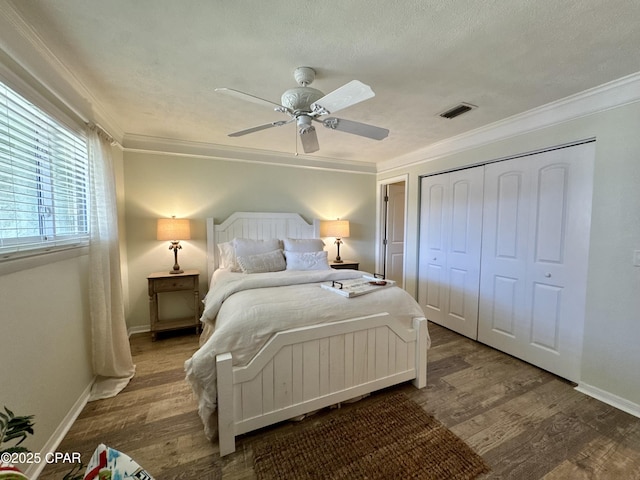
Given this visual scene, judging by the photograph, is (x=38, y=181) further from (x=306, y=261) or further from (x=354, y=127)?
(x=306, y=261)

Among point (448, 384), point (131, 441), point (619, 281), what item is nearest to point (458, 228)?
point (619, 281)

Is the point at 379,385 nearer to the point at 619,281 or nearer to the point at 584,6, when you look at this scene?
the point at 619,281

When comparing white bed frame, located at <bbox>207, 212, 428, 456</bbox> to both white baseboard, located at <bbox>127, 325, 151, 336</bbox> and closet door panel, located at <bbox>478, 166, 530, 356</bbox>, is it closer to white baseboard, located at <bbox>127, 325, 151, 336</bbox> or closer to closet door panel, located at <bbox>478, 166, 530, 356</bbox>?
closet door panel, located at <bbox>478, 166, 530, 356</bbox>

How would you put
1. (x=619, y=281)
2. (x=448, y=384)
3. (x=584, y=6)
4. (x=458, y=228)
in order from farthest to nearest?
(x=458, y=228)
(x=448, y=384)
(x=619, y=281)
(x=584, y=6)

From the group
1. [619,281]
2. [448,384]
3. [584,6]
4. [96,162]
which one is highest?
[584,6]

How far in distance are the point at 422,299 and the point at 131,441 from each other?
335cm

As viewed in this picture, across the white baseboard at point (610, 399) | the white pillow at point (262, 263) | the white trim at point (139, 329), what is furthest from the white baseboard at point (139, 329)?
the white baseboard at point (610, 399)

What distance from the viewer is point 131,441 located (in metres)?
1.60

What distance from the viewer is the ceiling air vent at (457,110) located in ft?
7.53

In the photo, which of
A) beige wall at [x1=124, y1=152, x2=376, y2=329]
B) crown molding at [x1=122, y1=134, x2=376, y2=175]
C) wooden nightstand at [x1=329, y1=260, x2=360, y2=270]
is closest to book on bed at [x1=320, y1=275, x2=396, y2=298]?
wooden nightstand at [x1=329, y1=260, x2=360, y2=270]

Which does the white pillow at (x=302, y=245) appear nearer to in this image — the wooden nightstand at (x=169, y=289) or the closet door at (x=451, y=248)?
the wooden nightstand at (x=169, y=289)

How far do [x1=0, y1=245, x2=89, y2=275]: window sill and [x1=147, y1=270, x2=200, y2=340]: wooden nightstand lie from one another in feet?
3.52

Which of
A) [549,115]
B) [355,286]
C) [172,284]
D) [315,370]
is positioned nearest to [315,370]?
[315,370]

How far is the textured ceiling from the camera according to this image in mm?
1283
